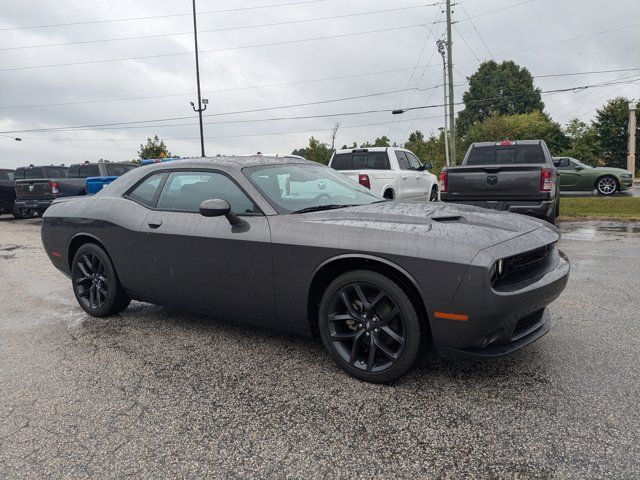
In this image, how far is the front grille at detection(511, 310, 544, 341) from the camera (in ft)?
9.53

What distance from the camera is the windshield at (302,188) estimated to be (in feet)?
Answer: 11.8

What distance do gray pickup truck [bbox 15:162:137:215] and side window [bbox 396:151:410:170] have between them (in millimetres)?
9429

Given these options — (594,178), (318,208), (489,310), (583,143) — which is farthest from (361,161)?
(583,143)

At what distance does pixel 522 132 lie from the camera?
5419 cm

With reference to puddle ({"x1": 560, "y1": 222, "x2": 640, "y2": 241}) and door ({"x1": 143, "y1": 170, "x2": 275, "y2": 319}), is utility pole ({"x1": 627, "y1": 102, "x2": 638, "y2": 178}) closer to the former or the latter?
puddle ({"x1": 560, "y1": 222, "x2": 640, "y2": 241})

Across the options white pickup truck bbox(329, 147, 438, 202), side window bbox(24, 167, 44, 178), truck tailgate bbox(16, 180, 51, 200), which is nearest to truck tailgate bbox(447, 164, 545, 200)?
white pickup truck bbox(329, 147, 438, 202)

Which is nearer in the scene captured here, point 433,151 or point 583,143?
point 583,143

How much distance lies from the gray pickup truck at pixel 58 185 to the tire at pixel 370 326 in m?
14.3

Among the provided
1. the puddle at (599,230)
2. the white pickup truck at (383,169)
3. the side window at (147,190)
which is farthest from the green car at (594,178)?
the side window at (147,190)

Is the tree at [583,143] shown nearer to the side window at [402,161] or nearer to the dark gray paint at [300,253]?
the side window at [402,161]

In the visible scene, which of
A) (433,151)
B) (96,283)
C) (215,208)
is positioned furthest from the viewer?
(433,151)

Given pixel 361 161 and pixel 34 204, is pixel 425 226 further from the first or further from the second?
pixel 34 204

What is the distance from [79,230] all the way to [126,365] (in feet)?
5.92

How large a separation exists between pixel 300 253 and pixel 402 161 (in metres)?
8.53
